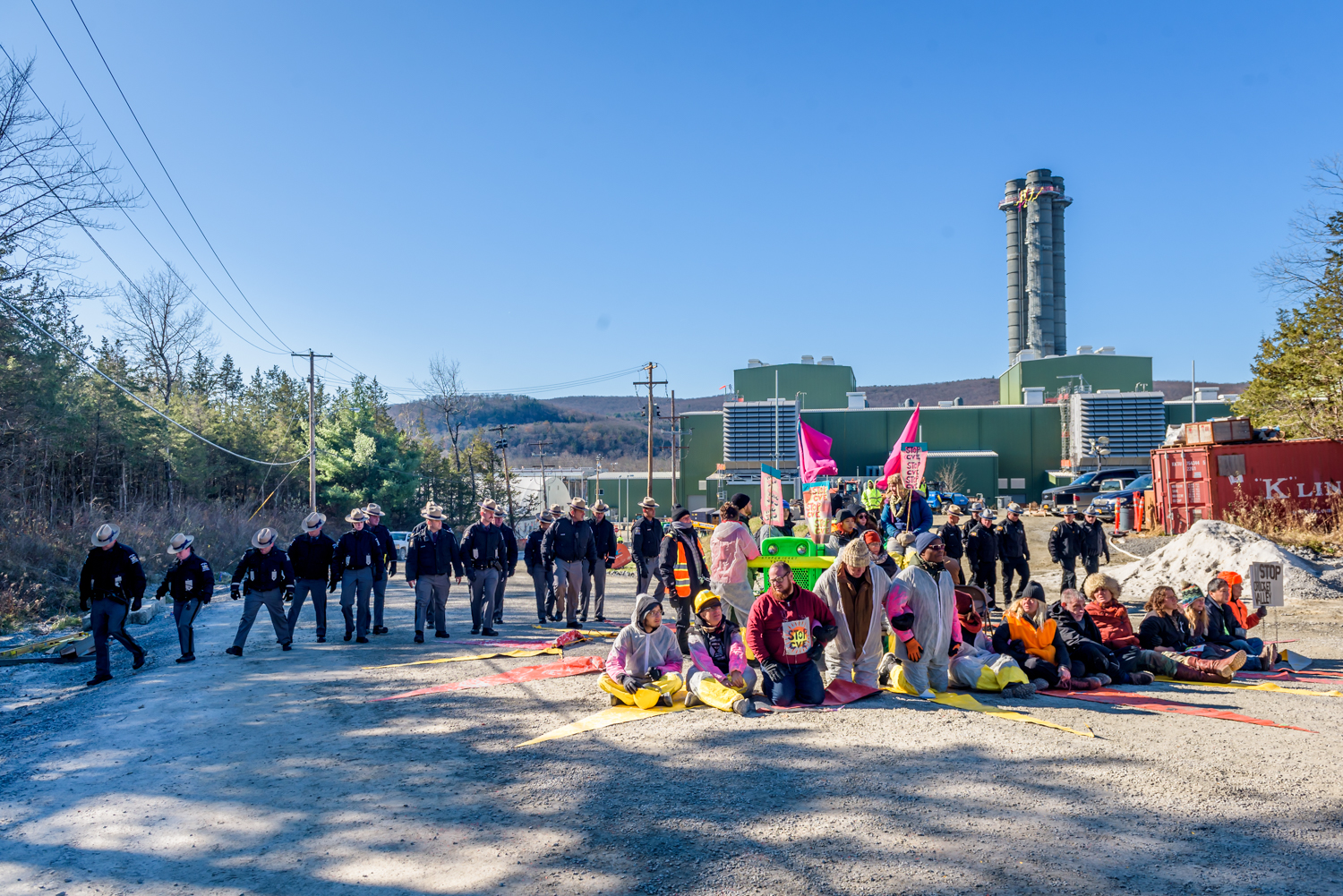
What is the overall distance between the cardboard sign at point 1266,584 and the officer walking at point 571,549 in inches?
348

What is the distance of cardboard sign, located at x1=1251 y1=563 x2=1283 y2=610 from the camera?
1011cm

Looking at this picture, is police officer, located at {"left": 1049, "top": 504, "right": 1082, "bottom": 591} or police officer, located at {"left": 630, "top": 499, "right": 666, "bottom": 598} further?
police officer, located at {"left": 1049, "top": 504, "right": 1082, "bottom": 591}

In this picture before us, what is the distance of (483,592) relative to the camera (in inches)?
498

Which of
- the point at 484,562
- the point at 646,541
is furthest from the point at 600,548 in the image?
the point at 484,562

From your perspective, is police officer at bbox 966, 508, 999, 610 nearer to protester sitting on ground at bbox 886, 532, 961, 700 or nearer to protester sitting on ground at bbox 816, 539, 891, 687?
protester sitting on ground at bbox 886, 532, 961, 700

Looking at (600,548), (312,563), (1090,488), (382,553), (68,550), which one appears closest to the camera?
(312,563)

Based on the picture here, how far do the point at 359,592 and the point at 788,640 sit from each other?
7017 mm

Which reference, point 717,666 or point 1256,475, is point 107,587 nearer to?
point 717,666

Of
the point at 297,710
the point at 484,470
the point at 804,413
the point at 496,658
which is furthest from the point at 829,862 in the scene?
the point at 484,470

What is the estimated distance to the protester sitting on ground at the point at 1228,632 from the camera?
31.2 ft

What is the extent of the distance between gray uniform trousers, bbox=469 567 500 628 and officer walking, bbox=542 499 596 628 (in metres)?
0.92

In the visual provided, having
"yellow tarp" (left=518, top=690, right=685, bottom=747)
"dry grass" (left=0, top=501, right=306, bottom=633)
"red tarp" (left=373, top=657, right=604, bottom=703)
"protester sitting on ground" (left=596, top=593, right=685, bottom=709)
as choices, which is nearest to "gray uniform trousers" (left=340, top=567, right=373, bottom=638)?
"red tarp" (left=373, top=657, right=604, bottom=703)

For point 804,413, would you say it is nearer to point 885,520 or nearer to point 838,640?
point 885,520

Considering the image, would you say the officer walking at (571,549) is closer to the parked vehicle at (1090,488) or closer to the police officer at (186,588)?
the police officer at (186,588)
